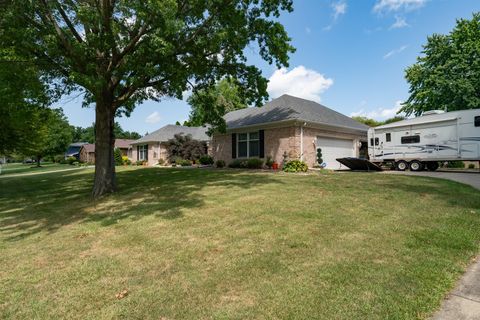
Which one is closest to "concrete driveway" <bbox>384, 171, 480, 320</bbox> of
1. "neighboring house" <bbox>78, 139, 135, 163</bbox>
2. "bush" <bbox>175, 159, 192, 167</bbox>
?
"bush" <bbox>175, 159, 192, 167</bbox>

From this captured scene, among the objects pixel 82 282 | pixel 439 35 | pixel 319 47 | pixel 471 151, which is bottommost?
pixel 82 282

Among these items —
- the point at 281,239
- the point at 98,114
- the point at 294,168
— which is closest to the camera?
the point at 281,239

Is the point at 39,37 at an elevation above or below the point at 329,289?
above

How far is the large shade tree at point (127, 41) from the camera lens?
331 inches

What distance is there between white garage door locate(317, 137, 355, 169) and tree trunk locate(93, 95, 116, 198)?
12.8 metres

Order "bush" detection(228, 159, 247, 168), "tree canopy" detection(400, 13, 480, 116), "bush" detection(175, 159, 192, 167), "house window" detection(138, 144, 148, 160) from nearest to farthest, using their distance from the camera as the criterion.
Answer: "bush" detection(228, 159, 247, 168) → "tree canopy" detection(400, 13, 480, 116) → "bush" detection(175, 159, 192, 167) → "house window" detection(138, 144, 148, 160)

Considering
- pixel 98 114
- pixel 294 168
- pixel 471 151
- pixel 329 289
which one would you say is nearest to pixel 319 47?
pixel 294 168

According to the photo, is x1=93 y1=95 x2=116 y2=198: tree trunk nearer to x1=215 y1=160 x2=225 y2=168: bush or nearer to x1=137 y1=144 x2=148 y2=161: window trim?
x1=215 y1=160 x2=225 y2=168: bush

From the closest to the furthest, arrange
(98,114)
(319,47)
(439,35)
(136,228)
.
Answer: (136,228), (98,114), (319,47), (439,35)

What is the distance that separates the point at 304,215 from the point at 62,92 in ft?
41.4

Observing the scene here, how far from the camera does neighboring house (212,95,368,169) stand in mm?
17078

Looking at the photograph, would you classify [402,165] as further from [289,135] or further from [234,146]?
[234,146]

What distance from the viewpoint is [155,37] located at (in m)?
8.45

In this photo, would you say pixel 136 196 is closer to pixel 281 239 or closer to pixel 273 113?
pixel 281 239
